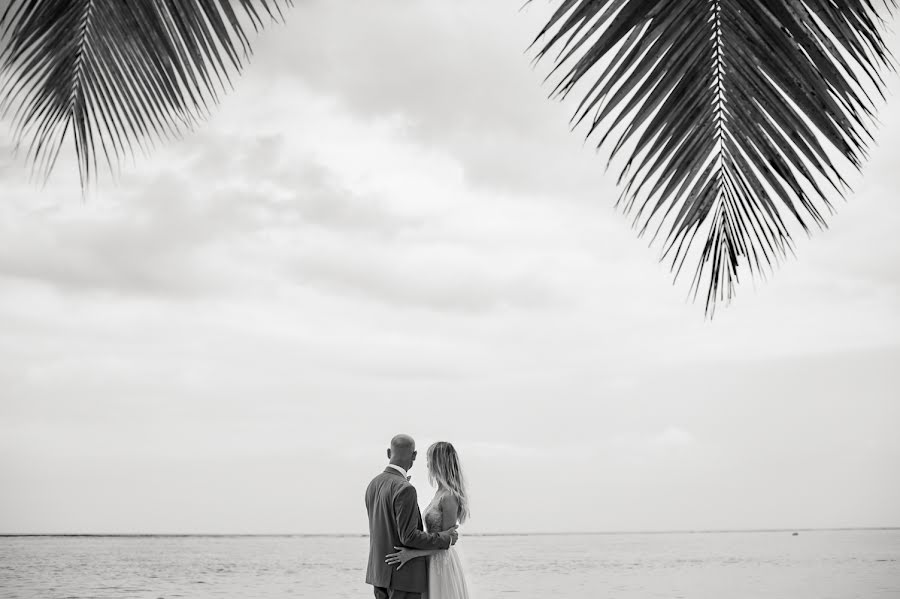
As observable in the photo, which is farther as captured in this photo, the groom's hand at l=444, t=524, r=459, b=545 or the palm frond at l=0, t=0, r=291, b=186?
the groom's hand at l=444, t=524, r=459, b=545

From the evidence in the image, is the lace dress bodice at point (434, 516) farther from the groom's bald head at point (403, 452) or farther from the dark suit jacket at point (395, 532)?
the groom's bald head at point (403, 452)

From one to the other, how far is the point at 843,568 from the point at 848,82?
38.1m

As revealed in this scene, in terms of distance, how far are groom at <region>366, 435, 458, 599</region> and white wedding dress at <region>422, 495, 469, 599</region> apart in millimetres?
100

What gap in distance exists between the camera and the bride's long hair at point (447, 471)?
560cm

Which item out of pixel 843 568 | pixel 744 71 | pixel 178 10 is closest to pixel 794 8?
pixel 744 71

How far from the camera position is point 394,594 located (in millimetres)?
5438

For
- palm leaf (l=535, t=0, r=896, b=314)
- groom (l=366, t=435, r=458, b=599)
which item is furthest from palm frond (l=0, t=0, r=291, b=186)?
groom (l=366, t=435, r=458, b=599)

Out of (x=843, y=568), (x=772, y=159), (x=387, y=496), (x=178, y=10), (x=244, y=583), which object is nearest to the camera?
(x=772, y=159)

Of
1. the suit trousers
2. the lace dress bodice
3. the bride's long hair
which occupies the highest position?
the bride's long hair

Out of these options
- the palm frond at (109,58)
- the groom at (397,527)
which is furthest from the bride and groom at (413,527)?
the palm frond at (109,58)

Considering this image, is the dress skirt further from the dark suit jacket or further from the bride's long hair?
the bride's long hair

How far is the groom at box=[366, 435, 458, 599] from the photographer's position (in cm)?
535

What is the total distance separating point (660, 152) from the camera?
1.61 meters

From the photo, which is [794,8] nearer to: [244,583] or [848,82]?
[848,82]
